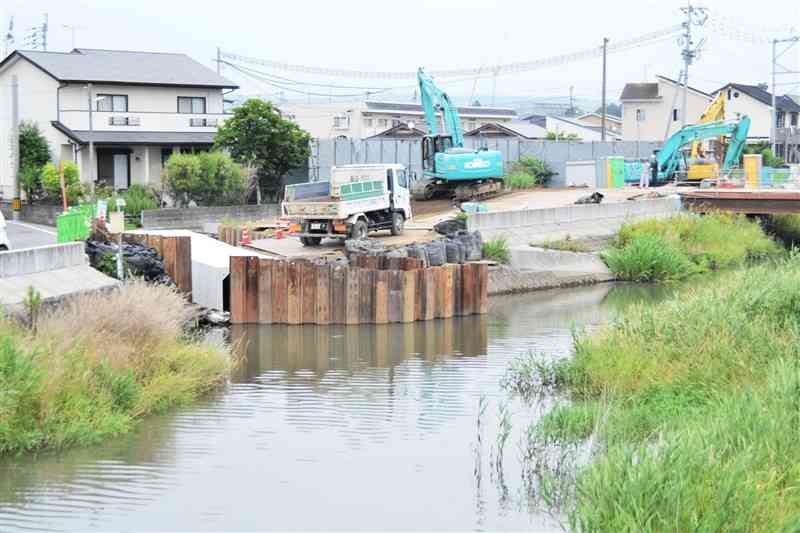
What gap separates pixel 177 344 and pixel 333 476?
6.37 metres

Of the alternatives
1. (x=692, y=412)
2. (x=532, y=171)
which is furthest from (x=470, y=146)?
(x=692, y=412)

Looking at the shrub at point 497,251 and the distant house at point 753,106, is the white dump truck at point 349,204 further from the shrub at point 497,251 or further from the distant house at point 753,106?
the distant house at point 753,106

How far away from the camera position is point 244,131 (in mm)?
49531

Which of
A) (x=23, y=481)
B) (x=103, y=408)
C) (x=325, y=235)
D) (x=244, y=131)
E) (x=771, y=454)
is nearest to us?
(x=771, y=454)

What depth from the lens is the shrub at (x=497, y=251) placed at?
36.0 meters

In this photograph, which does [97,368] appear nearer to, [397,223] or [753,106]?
[397,223]

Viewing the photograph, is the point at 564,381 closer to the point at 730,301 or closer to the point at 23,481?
the point at 730,301

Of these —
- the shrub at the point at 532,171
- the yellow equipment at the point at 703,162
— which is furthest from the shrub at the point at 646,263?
the yellow equipment at the point at 703,162

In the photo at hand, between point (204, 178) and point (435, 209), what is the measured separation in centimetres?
918

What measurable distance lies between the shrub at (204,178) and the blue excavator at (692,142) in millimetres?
21533

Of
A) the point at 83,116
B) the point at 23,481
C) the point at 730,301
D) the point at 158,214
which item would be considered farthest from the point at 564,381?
the point at 83,116

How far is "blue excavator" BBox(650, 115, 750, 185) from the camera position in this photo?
185 feet

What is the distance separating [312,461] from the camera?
16.0m

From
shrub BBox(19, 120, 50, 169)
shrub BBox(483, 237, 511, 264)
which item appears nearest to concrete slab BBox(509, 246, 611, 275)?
shrub BBox(483, 237, 511, 264)
